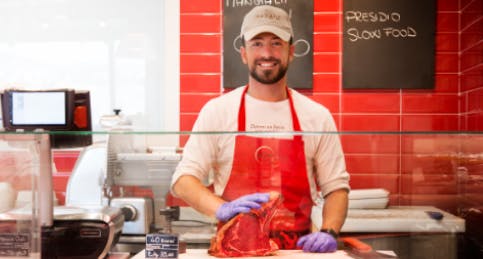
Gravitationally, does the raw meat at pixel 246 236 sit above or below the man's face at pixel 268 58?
below

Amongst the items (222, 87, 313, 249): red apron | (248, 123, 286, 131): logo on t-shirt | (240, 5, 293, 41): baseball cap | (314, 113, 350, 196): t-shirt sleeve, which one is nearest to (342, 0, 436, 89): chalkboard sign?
(240, 5, 293, 41): baseball cap

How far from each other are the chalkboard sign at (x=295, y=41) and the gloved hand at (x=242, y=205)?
69.9 inches

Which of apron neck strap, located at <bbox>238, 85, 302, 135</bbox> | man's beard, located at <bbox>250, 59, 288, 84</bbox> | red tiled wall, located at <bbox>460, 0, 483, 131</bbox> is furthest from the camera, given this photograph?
red tiled wall, located at <bbox>460, 0, 483, 131</bbox>

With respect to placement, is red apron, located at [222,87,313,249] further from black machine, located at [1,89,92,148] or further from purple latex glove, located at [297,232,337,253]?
black machine, located at [1,89,92,148]

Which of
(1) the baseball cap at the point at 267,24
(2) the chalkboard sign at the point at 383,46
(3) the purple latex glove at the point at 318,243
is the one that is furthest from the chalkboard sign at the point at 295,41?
(3) the purple latex glove at the point at 318,243

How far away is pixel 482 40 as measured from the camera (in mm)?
2893

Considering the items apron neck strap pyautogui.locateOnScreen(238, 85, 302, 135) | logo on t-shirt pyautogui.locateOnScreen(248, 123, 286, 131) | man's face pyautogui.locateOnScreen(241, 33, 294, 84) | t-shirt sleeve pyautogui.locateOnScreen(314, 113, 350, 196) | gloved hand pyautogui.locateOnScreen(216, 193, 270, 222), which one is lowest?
gloved hand pyautogui.locateOnScreen(216, 193, 270, 222)

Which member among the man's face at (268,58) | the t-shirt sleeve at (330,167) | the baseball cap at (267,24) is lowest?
the t-shirt sleeve at (330,167)

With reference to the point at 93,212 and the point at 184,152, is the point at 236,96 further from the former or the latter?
the point at 93,212

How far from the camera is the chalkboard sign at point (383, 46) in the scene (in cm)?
320

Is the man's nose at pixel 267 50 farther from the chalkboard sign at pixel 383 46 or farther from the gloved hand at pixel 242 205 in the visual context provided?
the gloved hand at pixel 242 205

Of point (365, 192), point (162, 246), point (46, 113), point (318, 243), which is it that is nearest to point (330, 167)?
point (365, 192)

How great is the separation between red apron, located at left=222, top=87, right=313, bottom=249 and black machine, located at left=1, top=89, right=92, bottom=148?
41 cm

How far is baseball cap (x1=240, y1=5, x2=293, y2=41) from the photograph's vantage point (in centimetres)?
263
